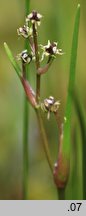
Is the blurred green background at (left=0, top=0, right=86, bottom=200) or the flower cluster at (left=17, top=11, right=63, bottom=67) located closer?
the flower cluster at (left=17, top=11, right=63, bottom=67)

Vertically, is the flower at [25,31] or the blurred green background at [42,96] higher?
the flower at [25,31]

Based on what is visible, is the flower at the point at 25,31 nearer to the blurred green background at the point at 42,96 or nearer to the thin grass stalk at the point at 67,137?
the thin grass stalk at the point at 67,137

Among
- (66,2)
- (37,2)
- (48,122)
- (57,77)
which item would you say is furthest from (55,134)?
(37,2)

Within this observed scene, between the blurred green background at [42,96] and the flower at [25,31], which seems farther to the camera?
the blurred green background at [42,96]

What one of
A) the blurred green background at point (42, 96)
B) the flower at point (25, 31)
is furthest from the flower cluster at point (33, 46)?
the blurred green background at point (42, 96)

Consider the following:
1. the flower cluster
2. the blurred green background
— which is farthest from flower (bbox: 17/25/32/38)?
the blurred green background

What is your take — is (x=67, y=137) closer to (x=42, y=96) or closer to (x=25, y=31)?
(x=25, y=31)

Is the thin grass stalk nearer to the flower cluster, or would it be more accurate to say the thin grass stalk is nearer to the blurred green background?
the flower cluster

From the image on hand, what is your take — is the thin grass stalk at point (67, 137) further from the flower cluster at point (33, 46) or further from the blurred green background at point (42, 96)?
the blurred green background at point (42, 96)
